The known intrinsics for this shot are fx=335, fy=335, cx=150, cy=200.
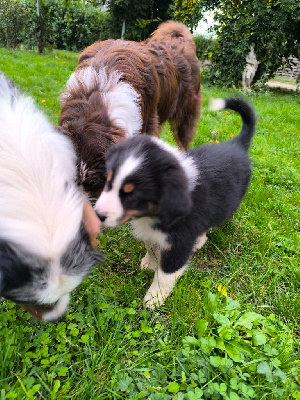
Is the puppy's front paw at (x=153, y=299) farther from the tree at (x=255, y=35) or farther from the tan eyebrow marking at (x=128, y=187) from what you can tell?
the tree at (x=255, y=35)

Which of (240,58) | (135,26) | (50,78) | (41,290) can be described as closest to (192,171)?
(41,290)

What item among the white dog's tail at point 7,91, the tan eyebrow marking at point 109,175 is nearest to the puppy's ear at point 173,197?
the tan eyebrow marking at point 109,175

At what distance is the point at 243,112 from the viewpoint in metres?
3.47

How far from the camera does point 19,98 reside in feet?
7.64

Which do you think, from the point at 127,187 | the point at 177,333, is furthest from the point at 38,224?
the point at 177,333

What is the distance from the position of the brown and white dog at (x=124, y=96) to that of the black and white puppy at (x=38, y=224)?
0.36m

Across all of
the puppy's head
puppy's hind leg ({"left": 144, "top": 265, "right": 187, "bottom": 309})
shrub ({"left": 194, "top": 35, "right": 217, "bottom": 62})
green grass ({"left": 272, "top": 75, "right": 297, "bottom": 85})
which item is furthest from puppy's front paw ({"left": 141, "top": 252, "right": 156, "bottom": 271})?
green grass ({"left": 272, "top": 75, "right": 297, "bottom": 85})

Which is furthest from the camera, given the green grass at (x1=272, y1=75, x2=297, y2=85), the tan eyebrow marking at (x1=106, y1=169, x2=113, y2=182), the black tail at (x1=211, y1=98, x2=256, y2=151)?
the green grass at (x1=272, y1=75, x2=297, y2=85)

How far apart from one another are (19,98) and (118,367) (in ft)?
6.18

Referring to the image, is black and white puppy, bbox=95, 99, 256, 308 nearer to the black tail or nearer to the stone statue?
the black tail

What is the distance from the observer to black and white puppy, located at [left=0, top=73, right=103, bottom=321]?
1.63 metres

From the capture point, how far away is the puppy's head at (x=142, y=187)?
2.09 m

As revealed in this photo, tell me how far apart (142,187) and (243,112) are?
1848 millimetres

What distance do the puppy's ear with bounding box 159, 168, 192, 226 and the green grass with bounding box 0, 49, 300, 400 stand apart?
29.6 inches
